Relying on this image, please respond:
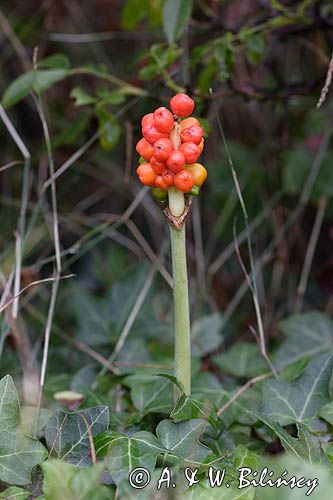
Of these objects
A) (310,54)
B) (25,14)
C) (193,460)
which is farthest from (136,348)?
(25,14)

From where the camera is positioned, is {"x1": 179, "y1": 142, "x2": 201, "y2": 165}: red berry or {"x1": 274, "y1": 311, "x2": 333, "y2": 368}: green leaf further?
{"x1": 274, "y1": 311, "x2": 333, "y2": 368}: green leaf

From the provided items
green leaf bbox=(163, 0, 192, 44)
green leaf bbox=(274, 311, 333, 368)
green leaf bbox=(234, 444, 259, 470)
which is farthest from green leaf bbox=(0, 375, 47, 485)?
green leaf bbox=(163, 0, 192, 44)

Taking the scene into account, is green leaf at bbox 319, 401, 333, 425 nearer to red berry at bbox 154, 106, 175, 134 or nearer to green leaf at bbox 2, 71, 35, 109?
red berry at bbox 154, 106, 175, 134

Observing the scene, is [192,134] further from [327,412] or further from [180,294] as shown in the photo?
[327,412]

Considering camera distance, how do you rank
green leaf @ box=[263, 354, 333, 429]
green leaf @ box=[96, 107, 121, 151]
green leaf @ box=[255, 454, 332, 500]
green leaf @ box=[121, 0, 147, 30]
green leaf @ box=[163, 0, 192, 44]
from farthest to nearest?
1. green leaf @ box=[121, 0, 147, 30]
2. green leaf @ box=[96, 107, 121, 151]
3. green leaf @ box=[163, 0, 192, 44]
4. green leaf @ box=[263, 354, 333, 429]
5. green leaf @ box=[255, 454, 332, 500]

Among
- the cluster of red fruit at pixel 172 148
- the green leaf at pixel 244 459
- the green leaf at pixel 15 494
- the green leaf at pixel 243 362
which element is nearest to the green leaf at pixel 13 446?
the green leaf at pixel 15 494

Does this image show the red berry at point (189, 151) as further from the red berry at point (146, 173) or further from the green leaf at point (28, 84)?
the green leaf at point (28, 84)

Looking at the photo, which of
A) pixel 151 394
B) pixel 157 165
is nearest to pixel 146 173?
pixel 157 165
